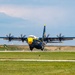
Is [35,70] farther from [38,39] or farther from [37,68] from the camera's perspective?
[38,39]

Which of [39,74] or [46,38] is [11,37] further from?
[39,74]

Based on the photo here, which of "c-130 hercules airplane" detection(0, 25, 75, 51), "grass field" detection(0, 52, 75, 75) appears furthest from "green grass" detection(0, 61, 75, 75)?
"c-130 hercules airplane" detection(0, 25, 75, 51)

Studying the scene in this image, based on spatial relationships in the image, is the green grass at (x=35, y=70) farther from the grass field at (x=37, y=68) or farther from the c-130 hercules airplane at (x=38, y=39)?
the c-130 hercules airplane at (x=38, y=39)

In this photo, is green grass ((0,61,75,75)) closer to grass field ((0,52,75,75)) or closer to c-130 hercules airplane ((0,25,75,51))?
grass field ((0,52,75,75))

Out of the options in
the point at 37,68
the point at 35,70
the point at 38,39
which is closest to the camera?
the point at 35,70

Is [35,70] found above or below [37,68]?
above

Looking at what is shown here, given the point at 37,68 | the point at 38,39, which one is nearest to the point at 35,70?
the point at 37,68

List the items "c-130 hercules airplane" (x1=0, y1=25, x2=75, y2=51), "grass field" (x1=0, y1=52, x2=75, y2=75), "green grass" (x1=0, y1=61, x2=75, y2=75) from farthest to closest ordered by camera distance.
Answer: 1. "c-130 hercules airplane" (x1=0, y1=25, x2=75, y2=51)
2. "grass field" (x1=0, y1=52, x2=75, y2=75)
3. "green grass" (x1=0, y1=61, x2=75, y2=75)

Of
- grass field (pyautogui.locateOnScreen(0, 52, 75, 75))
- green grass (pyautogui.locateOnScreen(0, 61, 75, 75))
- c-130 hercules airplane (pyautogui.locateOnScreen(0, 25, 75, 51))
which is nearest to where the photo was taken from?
green grass (pyautogui.locateOnScreen(0, 61, 75, 75))

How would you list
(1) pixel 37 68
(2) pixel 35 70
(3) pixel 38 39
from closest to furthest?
(2) pixel 35 70 → (1) pixel 37 68 → (3) pixel 38 39

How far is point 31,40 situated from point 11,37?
66.4 ft

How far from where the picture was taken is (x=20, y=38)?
139 m

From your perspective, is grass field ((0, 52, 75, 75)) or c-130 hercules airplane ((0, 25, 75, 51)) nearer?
grass field ((0, 52, 75, 75))

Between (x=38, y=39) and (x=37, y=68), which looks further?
(x=38, y=39)
